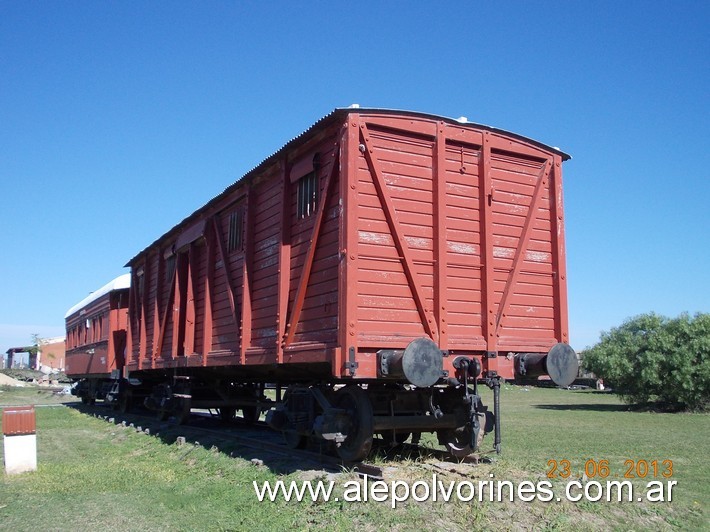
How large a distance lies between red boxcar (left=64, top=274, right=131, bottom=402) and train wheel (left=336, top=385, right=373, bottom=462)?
12.6 m

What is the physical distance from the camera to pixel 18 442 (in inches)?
352

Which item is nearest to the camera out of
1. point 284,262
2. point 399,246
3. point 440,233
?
point 399,246

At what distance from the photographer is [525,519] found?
596 centimetres

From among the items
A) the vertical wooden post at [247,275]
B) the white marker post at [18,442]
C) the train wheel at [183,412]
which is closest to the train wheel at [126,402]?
the train wheel at [183,412]

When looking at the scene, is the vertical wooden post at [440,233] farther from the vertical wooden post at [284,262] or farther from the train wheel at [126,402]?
the train wheel at [126,402]

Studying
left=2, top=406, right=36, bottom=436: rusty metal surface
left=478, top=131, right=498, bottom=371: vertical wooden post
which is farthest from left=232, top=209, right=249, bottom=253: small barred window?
left=478, top=131, right=498, bottom=371: vertical wooden post

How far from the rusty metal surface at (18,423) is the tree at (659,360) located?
23.5 metres

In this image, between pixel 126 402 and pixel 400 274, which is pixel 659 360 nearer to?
pixel 126 402

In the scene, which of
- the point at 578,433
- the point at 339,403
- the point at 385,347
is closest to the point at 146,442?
the point at 339,403

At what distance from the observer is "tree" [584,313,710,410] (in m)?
25.3

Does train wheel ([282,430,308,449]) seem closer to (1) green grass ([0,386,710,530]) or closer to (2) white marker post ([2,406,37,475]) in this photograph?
(1) green grass ([0,386,710,530])

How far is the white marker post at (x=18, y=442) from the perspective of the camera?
8906 mm

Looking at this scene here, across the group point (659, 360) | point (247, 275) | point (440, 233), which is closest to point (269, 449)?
point (247, 275)

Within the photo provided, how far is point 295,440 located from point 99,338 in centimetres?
1399
